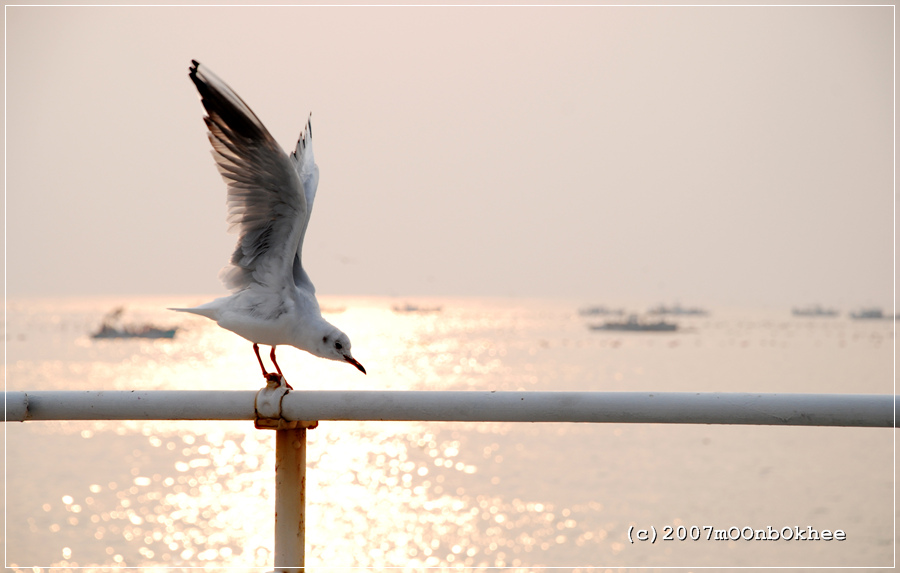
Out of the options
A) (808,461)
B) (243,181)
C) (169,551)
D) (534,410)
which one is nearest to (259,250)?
(243,181)

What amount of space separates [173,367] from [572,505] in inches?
1299

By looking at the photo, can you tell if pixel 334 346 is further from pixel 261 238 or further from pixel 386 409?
pixel 386 409

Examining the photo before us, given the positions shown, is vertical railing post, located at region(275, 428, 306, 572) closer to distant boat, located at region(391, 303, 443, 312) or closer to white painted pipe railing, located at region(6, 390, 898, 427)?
white painted pipe railing, located at region(6, 390, 898, 427)

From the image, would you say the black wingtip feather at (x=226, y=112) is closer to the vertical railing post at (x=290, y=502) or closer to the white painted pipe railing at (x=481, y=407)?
the white painted pipe railing at (x=481, y=407)

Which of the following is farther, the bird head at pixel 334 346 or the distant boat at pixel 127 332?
the distant boat at pixel 127 332

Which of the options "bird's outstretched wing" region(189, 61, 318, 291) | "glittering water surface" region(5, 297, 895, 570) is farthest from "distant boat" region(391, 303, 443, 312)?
"bird's outstretched wing" region(189, 61, 318, 291)

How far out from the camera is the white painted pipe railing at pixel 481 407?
1.48m

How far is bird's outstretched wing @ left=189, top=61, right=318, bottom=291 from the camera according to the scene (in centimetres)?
294

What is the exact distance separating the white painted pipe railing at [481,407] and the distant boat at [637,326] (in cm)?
7643

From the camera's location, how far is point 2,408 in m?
1.70

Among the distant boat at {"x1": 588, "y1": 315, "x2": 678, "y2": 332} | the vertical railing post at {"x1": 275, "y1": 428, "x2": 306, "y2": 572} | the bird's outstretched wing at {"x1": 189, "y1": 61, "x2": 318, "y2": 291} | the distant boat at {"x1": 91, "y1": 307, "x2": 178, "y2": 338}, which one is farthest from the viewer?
the distant boat at {"x1": 588, "y1": 315, "x2": 678, "y2": 332}

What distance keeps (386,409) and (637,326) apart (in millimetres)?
78836

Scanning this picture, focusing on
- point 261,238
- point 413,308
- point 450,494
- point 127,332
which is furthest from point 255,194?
point 413,308

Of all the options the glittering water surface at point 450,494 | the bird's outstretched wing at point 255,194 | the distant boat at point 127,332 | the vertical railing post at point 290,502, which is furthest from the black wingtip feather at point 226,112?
the distant boat at point 127,332
